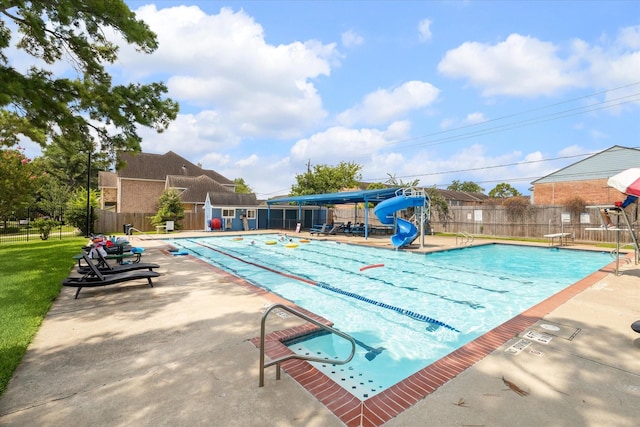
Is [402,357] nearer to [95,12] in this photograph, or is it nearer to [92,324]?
[92,324]

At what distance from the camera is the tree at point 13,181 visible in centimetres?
2028

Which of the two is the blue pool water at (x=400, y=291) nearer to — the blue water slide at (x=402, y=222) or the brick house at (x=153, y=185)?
the blue water slide at (x=402, y=222)

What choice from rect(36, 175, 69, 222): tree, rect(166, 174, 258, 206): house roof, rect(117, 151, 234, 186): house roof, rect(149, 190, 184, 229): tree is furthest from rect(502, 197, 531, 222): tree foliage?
rect(36, 175, 69, 222): tree

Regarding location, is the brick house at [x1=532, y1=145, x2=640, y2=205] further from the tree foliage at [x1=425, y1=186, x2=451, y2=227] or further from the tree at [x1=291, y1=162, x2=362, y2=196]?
the tree at [x1=291, y1=162, x2=362, y2=196]

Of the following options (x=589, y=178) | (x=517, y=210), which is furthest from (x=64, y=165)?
(x=589, y=178)

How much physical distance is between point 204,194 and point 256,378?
114ft

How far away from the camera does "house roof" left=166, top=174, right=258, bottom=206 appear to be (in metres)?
30.0

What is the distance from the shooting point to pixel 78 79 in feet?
36.9

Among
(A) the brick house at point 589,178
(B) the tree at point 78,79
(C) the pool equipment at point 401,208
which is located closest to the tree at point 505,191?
(A) the brick house at point 589,178

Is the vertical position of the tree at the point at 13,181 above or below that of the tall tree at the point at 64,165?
below

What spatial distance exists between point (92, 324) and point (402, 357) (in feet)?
17.8

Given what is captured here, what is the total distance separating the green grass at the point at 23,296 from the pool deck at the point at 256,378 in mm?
174

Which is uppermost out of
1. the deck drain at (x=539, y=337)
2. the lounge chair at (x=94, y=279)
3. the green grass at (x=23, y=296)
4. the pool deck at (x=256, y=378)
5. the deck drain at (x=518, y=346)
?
the lounge chair at (x=94, y=279)

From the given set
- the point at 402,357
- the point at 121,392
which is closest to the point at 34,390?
Answer: the point at 121,392
